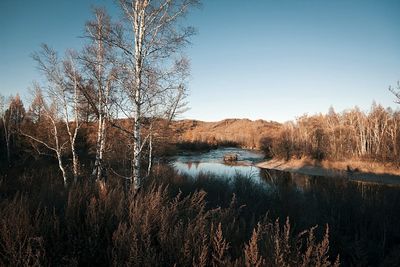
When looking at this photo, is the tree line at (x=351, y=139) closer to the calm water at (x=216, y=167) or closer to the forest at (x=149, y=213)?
the calm water at (x=216, y=167)

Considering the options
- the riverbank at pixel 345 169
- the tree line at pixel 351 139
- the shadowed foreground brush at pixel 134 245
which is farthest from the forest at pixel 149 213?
the tree line at pixel 351 139

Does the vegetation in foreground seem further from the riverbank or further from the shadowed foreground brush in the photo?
the riverbank

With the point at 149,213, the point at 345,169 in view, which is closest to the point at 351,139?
the point at 345,169

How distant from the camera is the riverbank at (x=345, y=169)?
29.2 m

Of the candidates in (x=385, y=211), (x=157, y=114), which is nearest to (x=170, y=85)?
(x=157, y=114)

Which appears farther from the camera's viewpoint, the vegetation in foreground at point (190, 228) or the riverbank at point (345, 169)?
the riverbank at point (345, 169)

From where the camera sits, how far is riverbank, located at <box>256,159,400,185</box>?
95.7 feet

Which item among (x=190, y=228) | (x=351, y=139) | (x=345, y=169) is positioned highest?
(x=351, y=139)

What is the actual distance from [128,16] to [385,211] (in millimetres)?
10722

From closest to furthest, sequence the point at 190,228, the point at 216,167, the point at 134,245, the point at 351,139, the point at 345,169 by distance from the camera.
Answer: the point at 134,245, the point at 190,228, the point at 345,169, the point at 216,167, the point at 351,139

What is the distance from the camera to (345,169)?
111ft

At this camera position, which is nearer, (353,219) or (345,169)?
(353,219)

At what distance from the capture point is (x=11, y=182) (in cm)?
1219

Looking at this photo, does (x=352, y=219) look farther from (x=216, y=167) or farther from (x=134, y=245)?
(x=216, y=167)
